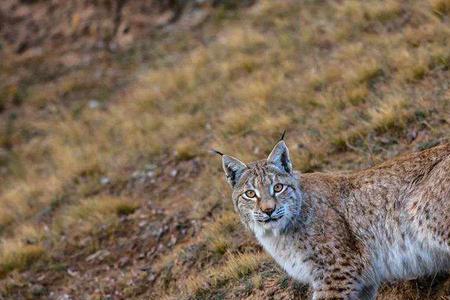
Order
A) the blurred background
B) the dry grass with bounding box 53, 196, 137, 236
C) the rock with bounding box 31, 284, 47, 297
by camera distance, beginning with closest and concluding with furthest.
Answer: the blurred background, the rock with bounding box 31, 284, 47, 297, the dry grass with bounding box 53, 196, 137, 236

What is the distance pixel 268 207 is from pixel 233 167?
30.7 inches

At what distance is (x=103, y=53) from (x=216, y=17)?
2.67 m

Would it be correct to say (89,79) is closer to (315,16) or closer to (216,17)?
(216,17)

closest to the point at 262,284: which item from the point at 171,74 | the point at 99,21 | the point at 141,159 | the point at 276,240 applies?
the point at 276,240

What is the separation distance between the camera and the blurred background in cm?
892

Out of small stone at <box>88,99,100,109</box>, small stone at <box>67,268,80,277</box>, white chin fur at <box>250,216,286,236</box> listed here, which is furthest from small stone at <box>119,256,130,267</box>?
small stone at <box>88,99,100,109</box>

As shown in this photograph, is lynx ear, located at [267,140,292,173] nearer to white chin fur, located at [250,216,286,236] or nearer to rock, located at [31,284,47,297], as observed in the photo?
white chin fur, located at [250,216,286,236]

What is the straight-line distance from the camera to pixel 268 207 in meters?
6.34

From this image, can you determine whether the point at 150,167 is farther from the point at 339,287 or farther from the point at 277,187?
the point at 339,287

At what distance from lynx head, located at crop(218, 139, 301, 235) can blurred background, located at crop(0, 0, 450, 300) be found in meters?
0.91

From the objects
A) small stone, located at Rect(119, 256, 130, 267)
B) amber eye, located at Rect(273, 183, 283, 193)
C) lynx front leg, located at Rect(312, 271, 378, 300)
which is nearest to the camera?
lynx front leg, located at Rect(312, 271, 378, 300)

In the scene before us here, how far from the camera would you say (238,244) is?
849 cm

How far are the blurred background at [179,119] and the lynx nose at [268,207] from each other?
3.45 feet

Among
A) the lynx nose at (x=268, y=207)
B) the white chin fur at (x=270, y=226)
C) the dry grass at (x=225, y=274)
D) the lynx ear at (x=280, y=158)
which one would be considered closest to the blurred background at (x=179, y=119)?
the dry grass at (x=225, y=274)
